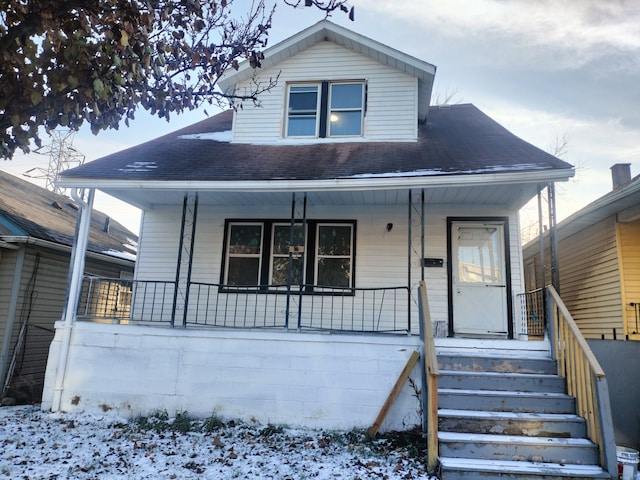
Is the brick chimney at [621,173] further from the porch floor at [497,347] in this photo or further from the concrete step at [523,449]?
the concrete step at [523,449]

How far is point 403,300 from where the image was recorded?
26.7 ft

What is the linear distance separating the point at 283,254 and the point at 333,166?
2.05 meters

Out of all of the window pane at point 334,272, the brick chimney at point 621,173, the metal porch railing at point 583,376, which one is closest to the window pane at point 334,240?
the window pane at point 334,272

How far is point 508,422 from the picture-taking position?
16.9 ft

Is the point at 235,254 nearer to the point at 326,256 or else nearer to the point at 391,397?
the point at 326,256

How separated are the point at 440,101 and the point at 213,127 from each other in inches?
538

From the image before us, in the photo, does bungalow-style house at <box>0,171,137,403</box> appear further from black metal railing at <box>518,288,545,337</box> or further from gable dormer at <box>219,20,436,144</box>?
black metal railing at <box>518,288,545,337</box>

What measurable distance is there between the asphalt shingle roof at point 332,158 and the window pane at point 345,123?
0.40 metres

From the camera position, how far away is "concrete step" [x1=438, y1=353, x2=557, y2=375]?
5.98 metres

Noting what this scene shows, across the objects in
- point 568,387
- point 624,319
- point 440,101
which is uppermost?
point 440,101

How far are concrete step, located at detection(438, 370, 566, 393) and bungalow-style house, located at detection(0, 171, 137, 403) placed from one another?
6.27 metres

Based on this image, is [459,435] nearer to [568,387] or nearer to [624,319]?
[568,387]

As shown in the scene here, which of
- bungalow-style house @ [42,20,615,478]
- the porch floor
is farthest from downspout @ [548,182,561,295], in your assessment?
the porch floor

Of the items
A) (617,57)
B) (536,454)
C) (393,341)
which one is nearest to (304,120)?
(393,341)
